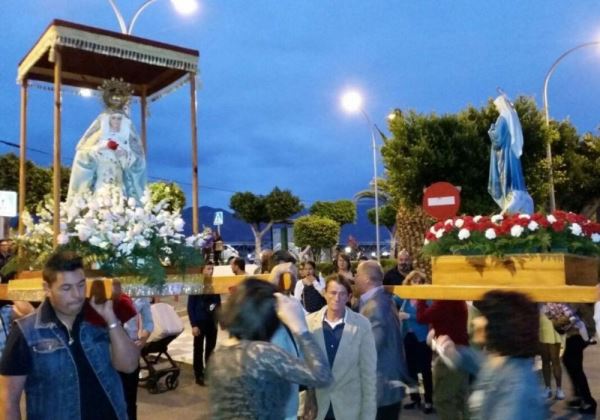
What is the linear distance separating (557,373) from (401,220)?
42.6 ft

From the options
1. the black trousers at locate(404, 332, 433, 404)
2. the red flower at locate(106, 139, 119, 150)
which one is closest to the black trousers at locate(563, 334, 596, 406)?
the black trousers at locate(404, 332, 433, 404)

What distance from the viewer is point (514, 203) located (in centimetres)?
813

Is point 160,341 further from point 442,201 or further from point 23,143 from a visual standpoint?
point 442,201

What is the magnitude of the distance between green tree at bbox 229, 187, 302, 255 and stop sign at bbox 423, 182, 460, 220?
3513cm

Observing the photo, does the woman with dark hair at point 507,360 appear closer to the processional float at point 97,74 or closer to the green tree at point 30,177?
the processional float at point 97,74

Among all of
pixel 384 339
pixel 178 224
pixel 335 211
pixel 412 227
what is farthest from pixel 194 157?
pixel 335 211

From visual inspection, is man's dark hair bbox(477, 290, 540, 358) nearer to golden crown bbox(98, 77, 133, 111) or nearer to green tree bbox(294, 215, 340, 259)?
golden crown bbox(98, 77, 133, 111)

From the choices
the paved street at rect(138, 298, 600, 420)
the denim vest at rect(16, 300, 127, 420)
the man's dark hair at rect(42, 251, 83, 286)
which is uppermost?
the man's dark hair at rect(42, 251, 83, 286)

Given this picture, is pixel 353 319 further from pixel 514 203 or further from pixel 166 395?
pixel 166 395

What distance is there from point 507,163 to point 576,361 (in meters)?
2.48

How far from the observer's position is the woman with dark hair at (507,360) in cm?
311

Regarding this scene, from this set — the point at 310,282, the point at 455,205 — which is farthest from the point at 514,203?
the point at 310,282

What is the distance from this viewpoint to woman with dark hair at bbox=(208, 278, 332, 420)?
279 centimetres

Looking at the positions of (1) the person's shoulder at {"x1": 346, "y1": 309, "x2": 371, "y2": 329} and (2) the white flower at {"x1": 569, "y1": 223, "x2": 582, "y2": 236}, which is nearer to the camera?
(1) the person's shoulder at {"x1": 346, "y1": 309, "x2": 371, "y2": 329}
